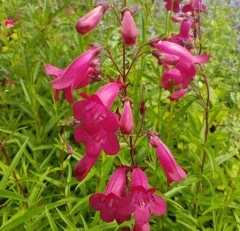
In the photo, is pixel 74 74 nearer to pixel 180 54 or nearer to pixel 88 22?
pixel 88 22

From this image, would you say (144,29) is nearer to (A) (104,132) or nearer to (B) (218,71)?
(A) (104,132)

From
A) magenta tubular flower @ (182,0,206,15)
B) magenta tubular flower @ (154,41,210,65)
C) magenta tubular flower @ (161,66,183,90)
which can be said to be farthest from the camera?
magenta tubular flower @ (182,0,206,15)

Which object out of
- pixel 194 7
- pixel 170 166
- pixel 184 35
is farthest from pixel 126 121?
pixel 194 7

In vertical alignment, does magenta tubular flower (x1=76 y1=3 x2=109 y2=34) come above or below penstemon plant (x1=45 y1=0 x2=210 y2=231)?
above

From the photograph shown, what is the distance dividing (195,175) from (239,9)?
219cm

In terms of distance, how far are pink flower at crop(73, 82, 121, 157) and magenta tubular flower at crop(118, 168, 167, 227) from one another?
228 mm

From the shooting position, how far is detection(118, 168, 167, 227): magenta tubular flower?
1.70m

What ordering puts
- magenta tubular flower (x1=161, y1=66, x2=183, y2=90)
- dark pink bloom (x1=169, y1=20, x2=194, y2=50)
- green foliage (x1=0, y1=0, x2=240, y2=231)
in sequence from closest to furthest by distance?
green foliage (x1=0, y1=0, x2=240, y2=231)
magenta tubular flower (x1=161, y1=66, x2=183, y2=90)
dark pink bloom (x1=169, y1=20, x2=194, y2=50)

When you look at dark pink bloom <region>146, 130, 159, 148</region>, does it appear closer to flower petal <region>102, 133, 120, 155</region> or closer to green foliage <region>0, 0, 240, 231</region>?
flower petal <region>102, 133, 120, 155</region>

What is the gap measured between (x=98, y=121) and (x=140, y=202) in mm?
452

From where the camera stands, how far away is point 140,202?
178 centimetres

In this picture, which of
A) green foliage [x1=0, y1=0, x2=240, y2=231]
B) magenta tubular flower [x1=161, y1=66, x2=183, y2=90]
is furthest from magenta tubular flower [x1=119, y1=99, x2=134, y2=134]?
magenta tubular flower [x1=161, y1=66, x2=183, y2=90]

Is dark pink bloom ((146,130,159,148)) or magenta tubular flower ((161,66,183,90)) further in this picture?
magenta tubular flower ((161,66,183,90))

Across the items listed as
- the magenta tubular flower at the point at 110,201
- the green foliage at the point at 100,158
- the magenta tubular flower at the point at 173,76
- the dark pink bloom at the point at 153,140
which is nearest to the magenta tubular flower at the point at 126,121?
the dark pink bloom at the point at 153,140
